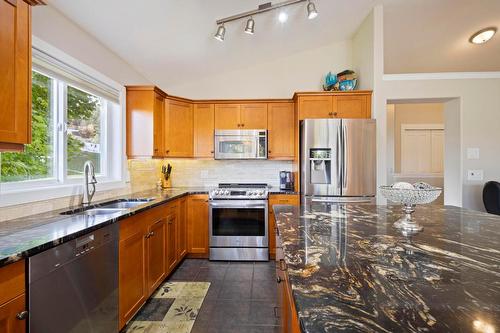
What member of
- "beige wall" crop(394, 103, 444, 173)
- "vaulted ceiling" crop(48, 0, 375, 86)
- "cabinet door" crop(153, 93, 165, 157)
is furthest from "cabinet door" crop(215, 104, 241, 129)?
"beige wall" crop(394, 103, 444, 173)

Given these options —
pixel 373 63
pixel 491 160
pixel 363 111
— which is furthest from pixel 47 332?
pixel 491 160

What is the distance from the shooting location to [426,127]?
542 centimetres

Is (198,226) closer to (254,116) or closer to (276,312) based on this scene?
(276,312)

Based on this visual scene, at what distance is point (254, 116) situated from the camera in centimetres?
348

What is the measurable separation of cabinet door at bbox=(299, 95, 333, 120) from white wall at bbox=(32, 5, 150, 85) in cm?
214

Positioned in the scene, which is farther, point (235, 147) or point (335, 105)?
point (235, 147)

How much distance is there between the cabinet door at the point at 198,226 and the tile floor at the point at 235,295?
0.49 feet

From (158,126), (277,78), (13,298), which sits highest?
(277,78)

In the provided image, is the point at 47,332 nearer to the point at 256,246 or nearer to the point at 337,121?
the point at 256,246

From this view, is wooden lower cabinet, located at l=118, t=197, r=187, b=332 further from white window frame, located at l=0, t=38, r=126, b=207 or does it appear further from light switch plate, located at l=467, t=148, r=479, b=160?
light switch plate, located at l=467, t=148, r=479, b=160

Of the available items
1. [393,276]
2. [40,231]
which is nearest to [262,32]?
[40,231]

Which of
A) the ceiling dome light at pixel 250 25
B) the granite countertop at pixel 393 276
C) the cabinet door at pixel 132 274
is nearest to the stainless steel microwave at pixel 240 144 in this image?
the ceiling dome light at pixel 250 25

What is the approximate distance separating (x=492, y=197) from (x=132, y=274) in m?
3.77

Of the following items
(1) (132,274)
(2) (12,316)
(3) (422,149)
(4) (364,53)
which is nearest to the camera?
(2) (12,316)
